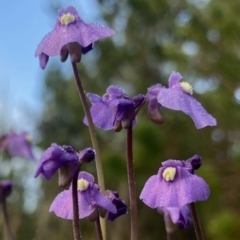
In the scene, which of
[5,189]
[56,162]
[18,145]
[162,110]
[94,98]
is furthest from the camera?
[162,110]

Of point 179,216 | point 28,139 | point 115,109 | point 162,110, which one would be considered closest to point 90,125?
point 115,109

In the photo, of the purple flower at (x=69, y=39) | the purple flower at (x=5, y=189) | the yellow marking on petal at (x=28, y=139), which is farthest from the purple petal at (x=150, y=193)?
the yellow marking on petal at (x=28, y=139)

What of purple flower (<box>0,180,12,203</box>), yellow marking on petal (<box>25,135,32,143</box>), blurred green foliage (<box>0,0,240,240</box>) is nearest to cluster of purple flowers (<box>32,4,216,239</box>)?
purple flower (<box>0,180,12,203</box>)

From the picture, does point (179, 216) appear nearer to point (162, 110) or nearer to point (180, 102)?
point (180, 102)

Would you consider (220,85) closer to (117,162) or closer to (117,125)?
(117,162)

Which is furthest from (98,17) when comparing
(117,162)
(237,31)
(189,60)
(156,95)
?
(156,95)

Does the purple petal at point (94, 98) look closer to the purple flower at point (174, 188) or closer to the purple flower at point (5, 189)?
the purple flower at point (174, 188)
